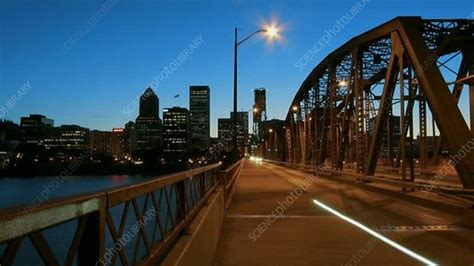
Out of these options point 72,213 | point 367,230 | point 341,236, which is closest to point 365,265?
point 341,236

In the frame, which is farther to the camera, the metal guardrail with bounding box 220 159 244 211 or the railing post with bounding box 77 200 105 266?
the metal guardrail with bounding box 220 159 244 211

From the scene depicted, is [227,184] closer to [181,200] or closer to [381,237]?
[381,237]

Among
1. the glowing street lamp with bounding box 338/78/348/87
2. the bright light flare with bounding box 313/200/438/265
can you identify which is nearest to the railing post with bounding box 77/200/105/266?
the bright light flare with bounding box 313/200/438/265

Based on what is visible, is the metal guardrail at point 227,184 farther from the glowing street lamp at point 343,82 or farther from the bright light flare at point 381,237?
the glowing street lamp at point 343,82

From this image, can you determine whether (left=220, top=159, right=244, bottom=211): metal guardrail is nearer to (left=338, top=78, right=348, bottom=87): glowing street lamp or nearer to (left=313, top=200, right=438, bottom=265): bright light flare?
(left=313, top=200, right=438, bottom=265): bright light flare

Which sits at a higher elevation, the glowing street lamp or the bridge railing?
the glowing street lamp

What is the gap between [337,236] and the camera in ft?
38.8

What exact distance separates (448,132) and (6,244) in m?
18.1

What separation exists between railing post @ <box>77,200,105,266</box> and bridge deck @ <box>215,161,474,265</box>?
582 cm

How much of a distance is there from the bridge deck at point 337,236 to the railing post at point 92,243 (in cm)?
582

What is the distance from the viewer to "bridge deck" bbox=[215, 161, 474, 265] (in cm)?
941

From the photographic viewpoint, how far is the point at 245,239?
11586mm

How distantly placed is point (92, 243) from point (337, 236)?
29.6 feet

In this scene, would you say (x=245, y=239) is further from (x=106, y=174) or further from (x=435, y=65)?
(x=106, y=174)
